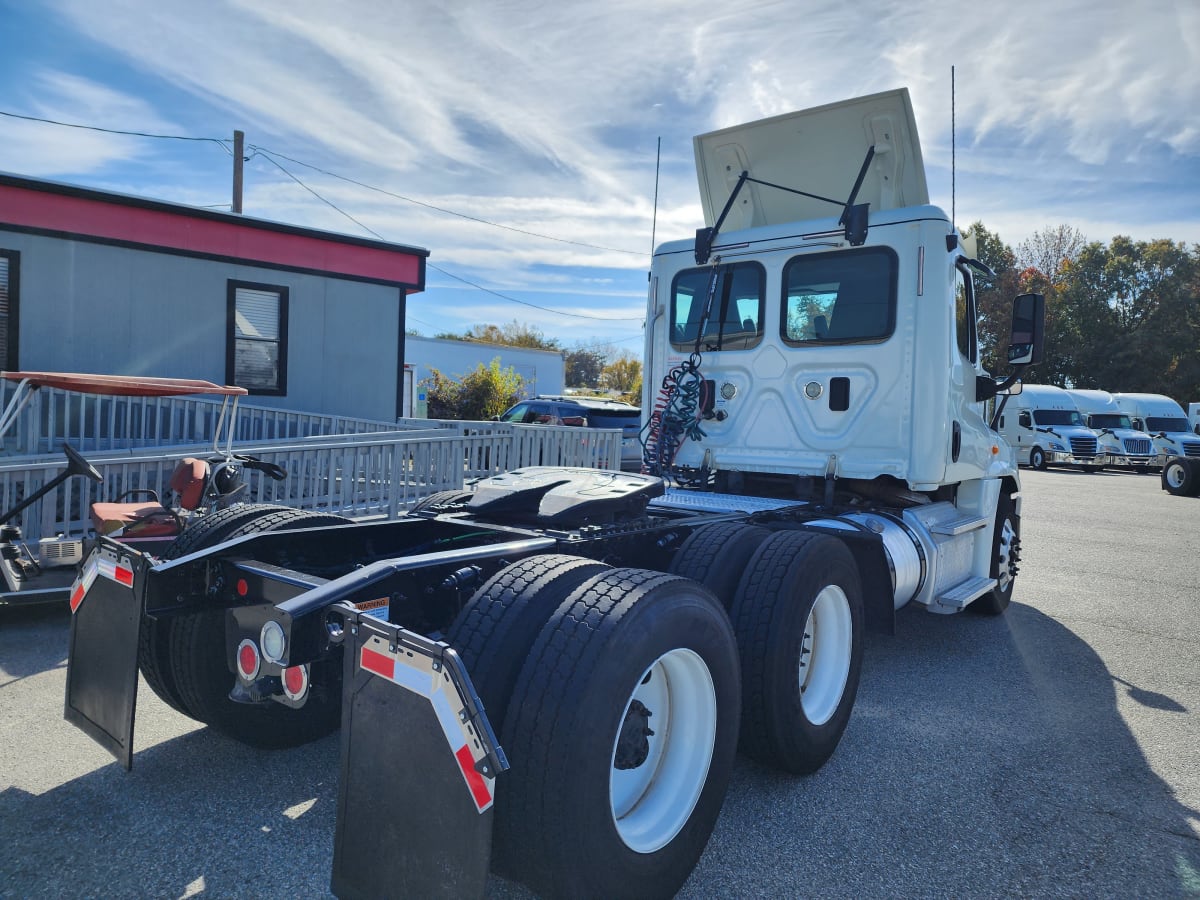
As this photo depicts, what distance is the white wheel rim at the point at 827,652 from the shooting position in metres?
3.75

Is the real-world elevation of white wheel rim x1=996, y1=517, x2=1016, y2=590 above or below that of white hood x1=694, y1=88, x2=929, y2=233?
below

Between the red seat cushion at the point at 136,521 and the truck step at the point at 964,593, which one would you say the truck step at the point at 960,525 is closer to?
the truck step at the point at 964,593

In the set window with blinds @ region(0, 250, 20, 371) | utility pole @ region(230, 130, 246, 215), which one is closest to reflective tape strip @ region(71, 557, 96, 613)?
window with blinds @ region(0, 250, 20, 371)

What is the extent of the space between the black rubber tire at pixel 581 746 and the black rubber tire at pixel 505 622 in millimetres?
50

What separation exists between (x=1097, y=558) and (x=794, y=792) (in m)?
7.89

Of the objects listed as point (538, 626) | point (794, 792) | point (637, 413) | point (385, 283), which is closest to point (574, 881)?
point (538, 626)

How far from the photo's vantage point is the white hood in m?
5.35

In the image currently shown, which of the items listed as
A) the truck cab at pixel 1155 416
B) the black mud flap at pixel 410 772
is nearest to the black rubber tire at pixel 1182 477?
the truck cab at pixel 1155 416

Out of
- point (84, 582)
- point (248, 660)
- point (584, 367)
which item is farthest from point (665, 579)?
point (584, 367)

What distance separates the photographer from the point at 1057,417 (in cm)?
2709

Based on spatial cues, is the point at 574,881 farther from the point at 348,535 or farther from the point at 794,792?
the point at 348,535

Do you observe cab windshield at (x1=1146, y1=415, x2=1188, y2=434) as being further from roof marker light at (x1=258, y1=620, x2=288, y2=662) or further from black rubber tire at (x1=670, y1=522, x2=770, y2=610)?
roof marker light at (x1=258, y1=620, x2=288, y2=662)

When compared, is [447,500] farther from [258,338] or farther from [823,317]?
[258,338]

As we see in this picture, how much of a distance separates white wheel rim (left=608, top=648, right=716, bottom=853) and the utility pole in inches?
800
